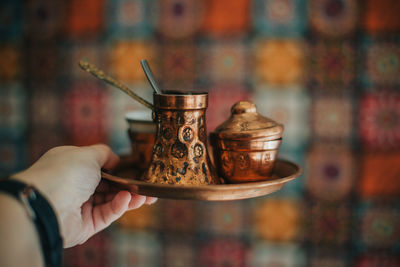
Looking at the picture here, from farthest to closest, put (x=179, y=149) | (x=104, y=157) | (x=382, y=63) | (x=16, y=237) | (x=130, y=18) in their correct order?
1. (x=130, y=18)
2. (x=382, y=63)
3. (x=104, y=157)
4. (x=179, y=149)
5. (x=16, y=237)

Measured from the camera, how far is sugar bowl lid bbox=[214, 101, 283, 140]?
617 mm

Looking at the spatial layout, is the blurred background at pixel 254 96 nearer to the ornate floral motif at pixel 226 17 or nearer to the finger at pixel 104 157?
the ornate floral motif at pixel 226 17

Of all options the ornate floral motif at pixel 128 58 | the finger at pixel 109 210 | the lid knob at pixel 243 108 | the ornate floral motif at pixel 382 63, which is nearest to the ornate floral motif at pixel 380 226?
the ornate floral motif at pixel 382 63

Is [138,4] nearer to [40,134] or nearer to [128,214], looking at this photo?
[40,134]

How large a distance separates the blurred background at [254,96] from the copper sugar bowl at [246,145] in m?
0.49

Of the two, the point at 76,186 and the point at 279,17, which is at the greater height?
the point at 279,17

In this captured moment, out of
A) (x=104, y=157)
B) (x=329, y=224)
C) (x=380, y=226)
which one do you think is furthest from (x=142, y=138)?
(x=380, y=226)

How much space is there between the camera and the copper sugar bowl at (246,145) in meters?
0.62

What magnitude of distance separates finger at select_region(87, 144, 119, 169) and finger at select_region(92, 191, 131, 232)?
0.07 metres

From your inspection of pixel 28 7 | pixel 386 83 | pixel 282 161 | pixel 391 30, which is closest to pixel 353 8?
pixel 391 30

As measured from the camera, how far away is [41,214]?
0.52 metres

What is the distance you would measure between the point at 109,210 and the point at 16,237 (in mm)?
303

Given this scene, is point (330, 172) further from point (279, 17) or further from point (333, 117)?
point (279, 17)

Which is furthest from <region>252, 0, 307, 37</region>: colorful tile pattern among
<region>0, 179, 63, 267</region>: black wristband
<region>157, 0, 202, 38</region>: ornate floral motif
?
<region>0, 179, 63, 267</region>: black wristband
